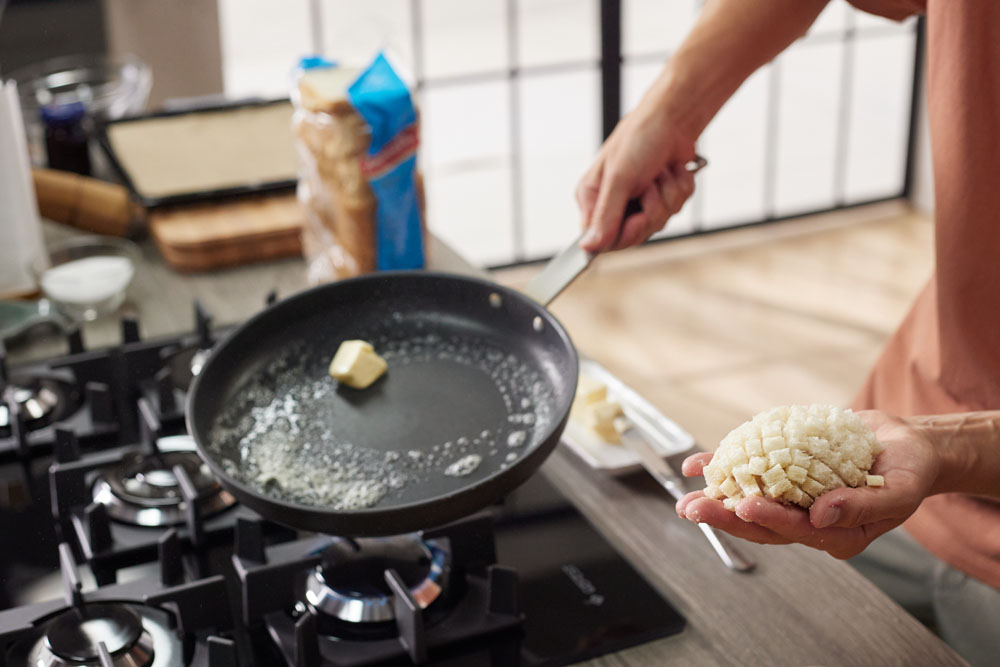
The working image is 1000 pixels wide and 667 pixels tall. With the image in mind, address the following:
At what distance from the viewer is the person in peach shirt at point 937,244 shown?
0.96 meters

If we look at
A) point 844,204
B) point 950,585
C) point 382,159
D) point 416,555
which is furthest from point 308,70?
point 844,204

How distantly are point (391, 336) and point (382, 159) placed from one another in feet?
0.89

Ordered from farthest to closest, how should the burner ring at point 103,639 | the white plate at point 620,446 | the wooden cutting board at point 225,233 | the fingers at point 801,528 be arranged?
the wooden cutting board at point 225,233
the white plate at point 620,446
the burner ring at point 103,639
the fingers at point 801,528

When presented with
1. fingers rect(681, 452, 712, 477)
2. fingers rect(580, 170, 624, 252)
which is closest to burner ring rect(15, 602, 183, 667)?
fingers rect(681, 452, 712, 477)

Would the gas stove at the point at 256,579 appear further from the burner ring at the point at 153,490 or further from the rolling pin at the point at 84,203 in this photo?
the rolling pin at the point at 84,203

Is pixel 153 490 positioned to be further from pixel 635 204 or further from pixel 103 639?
pixel 635 204

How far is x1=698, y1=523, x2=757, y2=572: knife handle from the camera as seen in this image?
920 millimetres

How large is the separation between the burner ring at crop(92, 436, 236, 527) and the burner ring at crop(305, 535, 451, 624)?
15 cm

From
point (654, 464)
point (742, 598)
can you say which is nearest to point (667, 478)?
point (654, 464)

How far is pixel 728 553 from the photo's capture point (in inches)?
36.7

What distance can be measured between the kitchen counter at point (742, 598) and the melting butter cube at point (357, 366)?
0.66 feet

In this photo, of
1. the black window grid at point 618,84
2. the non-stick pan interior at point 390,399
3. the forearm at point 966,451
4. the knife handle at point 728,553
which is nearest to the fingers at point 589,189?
the non-stick pan interior at point 390,399

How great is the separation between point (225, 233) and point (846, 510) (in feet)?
3.52

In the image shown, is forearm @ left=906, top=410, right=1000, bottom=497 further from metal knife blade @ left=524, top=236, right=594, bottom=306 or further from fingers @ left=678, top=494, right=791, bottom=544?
metal knife blade @ left=524, top=236, right=594, bottom=306
